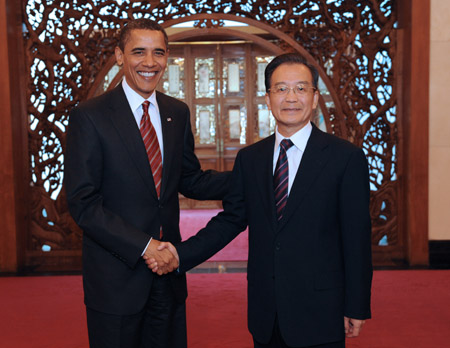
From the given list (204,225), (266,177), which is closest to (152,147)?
(266,177)

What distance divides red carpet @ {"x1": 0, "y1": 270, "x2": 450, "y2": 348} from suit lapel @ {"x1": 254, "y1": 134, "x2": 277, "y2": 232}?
1406mm

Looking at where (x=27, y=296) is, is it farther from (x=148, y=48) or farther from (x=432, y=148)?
(x=432, y=148)

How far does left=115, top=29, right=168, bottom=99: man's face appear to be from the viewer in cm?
192

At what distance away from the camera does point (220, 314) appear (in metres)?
3.34

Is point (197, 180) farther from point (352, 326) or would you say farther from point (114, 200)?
point (352, 326)

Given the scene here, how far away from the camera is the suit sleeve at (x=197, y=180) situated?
219 cm

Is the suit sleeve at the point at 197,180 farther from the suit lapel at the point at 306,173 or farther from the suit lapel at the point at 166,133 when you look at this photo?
the suit lapel at the point at 306,173

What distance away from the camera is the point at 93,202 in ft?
6.05

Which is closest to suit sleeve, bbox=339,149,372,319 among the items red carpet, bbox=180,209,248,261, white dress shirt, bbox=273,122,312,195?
white dress shirt, bbox=273,122,312,195

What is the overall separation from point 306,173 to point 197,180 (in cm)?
71

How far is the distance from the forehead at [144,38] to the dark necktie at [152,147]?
247 mm

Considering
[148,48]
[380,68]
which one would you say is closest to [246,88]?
[380,68]

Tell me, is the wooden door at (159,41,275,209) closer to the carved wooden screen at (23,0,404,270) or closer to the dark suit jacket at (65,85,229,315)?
the carved wooden screen at (23,0,404,270)

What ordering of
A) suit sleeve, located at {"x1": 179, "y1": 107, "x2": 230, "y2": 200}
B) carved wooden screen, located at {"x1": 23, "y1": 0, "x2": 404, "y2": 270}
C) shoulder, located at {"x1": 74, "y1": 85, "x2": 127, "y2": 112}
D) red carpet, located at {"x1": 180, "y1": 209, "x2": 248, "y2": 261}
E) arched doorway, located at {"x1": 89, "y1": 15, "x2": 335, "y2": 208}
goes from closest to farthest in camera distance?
shoulder, located at {"x1": 74, "y1": 85, "x2": 127, "y2": 112}, suit sleeve, located at {"x1": 179, "y1": 107, "x2": 230, "y2": 200}, carved wooden screen, located at {"x1": 23, "y1": 0, "x2": 404, "y2": 270}, red carpet, located at {"x1": 180, "y1": 209, "x2": 248, "y2": 261}, arched doorway, located at {"x1": 89, "y1": 15, "x2": 335, "y2": 208}
